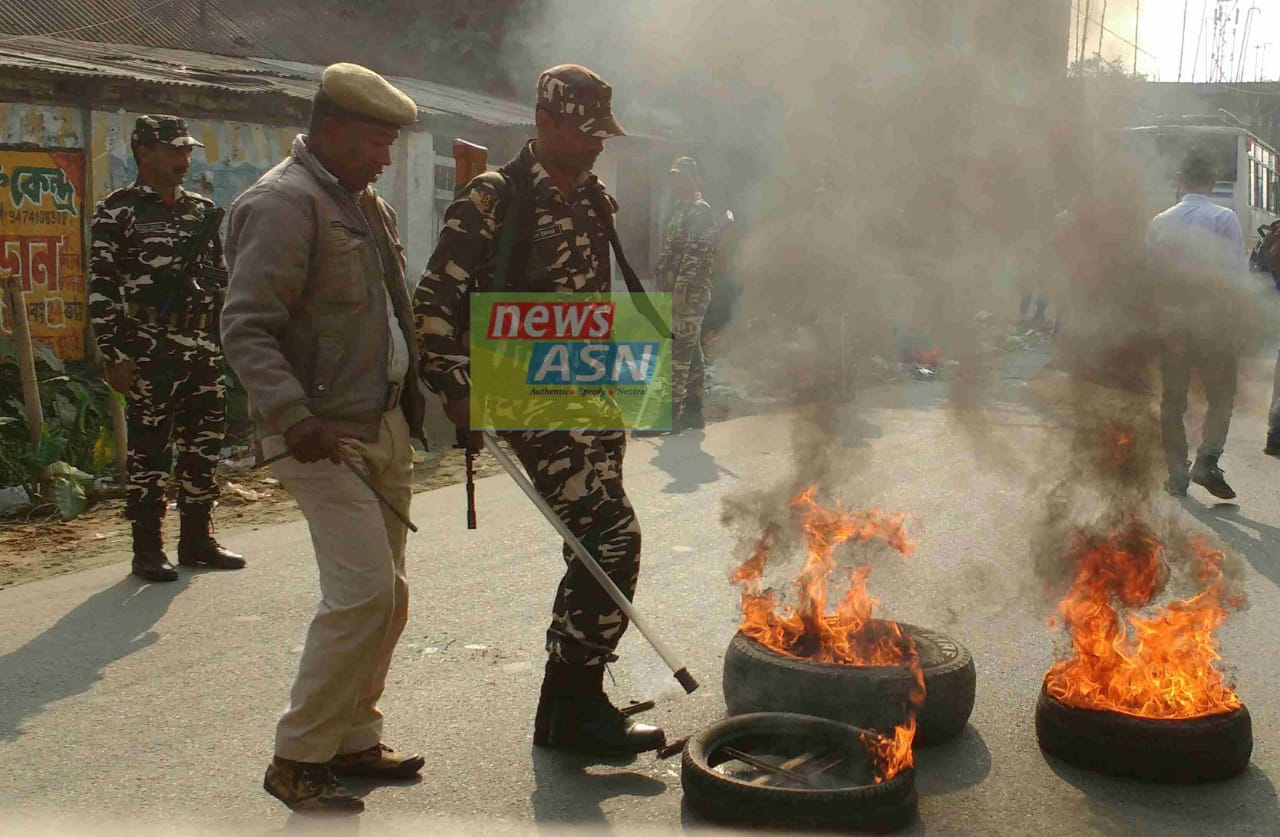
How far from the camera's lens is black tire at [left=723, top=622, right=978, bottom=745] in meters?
3.71

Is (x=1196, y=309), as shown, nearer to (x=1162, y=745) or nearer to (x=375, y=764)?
(x=1162, y=745)

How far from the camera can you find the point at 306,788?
334 cm

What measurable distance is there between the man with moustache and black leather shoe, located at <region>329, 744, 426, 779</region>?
16cm

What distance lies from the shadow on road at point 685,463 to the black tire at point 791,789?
15.3 feet

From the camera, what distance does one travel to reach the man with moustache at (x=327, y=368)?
3240mm

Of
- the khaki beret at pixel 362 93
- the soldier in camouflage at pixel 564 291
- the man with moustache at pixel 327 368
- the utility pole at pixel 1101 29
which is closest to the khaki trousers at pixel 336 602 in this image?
the man with moustache at pixel 327 368

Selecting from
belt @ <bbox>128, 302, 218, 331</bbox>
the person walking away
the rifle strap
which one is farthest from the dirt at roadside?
the person walking away

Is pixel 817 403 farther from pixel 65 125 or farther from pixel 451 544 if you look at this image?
pixel 65 125

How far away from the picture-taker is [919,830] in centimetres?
338

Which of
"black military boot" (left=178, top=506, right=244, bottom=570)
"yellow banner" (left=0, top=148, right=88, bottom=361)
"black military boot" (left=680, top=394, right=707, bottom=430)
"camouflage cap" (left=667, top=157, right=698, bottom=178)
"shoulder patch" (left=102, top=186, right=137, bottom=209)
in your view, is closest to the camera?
→ "shoulder patch" (left=102, top=186, right=137, bottom=209)

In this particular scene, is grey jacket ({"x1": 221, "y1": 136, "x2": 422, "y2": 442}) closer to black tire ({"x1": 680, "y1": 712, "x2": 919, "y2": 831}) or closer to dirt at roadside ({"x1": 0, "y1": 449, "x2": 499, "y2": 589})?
black tire ({"x1": 680, "y1": 712, "x2": 919, "y2": 831})

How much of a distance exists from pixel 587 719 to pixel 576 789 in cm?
26

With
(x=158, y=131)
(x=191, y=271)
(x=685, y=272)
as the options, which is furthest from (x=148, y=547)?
(x=685, y=272)

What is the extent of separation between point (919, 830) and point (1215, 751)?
0.93m
